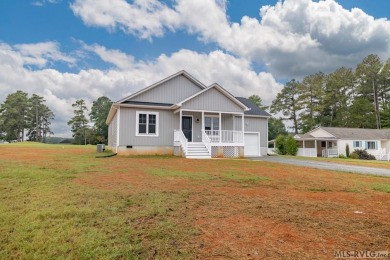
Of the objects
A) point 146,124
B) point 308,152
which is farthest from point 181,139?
point 308,152

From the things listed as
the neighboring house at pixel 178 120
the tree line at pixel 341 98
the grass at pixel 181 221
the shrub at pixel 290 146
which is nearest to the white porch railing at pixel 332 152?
the shrub at pixel 290 146

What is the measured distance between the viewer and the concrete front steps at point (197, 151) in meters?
16.5

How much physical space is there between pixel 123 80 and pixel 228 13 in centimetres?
1380

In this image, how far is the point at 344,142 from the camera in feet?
115

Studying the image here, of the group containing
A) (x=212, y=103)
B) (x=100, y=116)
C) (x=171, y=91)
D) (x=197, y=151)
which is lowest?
(x=197, y=151)

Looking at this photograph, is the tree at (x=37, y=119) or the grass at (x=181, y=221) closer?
the grass at (x=181, y=221)

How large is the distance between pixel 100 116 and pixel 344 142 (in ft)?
154

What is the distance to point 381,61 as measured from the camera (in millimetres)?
48125

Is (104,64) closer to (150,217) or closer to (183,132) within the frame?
(183,132)

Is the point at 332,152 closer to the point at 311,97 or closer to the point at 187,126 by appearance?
the point at 311,97

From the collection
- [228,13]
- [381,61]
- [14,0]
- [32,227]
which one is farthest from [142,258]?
[381,61]

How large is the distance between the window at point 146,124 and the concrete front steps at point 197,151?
306cm

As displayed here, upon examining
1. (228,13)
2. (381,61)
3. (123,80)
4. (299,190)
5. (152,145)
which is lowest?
(299,190)

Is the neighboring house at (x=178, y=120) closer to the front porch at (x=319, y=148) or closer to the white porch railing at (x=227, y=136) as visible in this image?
the white porch railing at (x=227, y=136)
